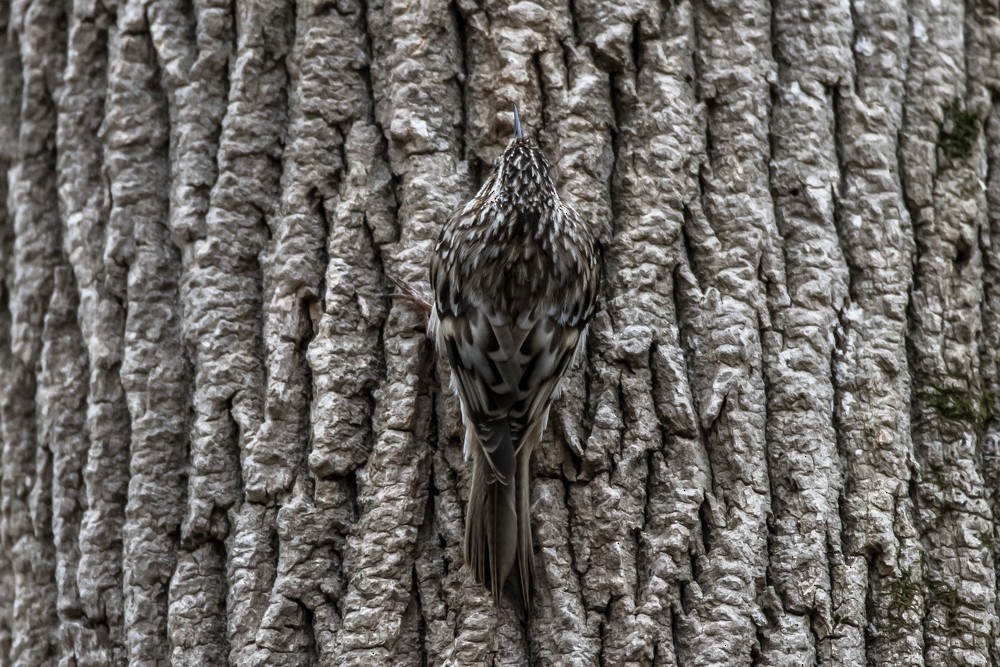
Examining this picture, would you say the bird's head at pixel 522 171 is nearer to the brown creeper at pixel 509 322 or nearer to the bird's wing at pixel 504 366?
the brown creeper at pixel 509 322

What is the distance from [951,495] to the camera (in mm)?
2479

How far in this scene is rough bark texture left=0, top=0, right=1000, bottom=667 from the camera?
7.75 feet

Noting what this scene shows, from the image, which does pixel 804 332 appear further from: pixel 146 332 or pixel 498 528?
pixel 146 332

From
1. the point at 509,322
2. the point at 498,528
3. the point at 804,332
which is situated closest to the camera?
the point at 498,528

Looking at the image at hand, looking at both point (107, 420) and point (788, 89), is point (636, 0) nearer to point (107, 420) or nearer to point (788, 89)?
point (788, 89)

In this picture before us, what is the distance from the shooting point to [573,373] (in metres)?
2.55

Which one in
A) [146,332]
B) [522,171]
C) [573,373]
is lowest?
[573,373]

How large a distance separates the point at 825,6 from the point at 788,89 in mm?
247

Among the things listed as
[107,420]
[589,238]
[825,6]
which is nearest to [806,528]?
[589,238]

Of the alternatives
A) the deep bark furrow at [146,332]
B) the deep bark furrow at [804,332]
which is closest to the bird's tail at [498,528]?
the deep bark furrow at [804,332]

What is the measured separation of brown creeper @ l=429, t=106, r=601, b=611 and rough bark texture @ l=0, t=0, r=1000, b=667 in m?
0.05

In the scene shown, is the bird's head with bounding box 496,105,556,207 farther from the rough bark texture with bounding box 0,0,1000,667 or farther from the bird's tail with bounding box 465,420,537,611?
the bird's tail with bounding box 465,420,537,611

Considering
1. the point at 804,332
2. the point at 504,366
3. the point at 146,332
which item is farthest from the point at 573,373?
the point at 146,332

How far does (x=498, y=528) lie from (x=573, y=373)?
0.43 metres
